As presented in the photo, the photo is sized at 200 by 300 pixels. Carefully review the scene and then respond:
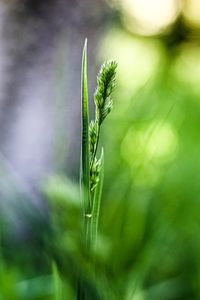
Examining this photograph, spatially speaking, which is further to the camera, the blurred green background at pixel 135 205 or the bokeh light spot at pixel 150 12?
the bokeh light spot at pixel 150 12

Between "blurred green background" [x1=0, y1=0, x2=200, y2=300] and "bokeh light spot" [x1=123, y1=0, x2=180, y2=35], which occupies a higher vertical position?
"bokeh light spot" [x1=123, y1=0, x2=180, y2=35]

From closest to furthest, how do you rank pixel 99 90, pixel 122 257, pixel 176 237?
1. pixel 99 90
2. pixel 122 257
3. pixel 176 237

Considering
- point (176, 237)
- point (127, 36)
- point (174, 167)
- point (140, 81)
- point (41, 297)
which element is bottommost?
point (41, 297)

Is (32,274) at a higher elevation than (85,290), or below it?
higher

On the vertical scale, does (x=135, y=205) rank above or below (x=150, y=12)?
below

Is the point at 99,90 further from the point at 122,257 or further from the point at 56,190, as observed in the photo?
the point at 122,257

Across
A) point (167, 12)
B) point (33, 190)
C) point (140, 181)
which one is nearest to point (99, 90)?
point (140, 181)

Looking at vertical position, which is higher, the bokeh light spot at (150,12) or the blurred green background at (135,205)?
the bokeh light spot at (150,12)

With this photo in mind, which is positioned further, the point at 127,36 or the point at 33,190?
the point at 127,36
